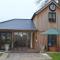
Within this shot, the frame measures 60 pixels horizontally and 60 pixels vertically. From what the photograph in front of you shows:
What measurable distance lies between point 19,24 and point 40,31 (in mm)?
5480

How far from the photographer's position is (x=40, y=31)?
41.9 m

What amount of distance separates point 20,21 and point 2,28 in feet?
22.2

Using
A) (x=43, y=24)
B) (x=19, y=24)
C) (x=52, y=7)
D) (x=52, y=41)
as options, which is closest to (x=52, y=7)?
(x=52, y=7)

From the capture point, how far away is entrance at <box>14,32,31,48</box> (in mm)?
45606

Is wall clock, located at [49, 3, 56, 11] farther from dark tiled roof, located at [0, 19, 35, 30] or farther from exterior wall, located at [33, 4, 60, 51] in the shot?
dark tiled roof, located at [0, 19, 35, 30]

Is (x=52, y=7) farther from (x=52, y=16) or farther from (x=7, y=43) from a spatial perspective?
(x=7, y=43)

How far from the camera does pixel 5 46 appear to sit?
41.8m

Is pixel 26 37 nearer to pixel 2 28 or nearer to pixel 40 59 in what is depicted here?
pixel 2 28

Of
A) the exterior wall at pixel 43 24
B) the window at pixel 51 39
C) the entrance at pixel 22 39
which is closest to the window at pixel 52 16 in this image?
the exterior wall at pixel 43 24

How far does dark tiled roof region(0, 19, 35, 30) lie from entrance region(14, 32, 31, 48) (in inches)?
53.8

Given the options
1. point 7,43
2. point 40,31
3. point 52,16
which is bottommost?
point 7,43

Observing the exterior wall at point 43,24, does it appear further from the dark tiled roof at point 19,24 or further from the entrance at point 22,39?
the entrance at point 22,39

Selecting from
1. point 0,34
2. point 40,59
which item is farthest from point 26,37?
point 40,59

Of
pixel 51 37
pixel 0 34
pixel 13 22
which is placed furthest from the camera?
pixel 13 22
